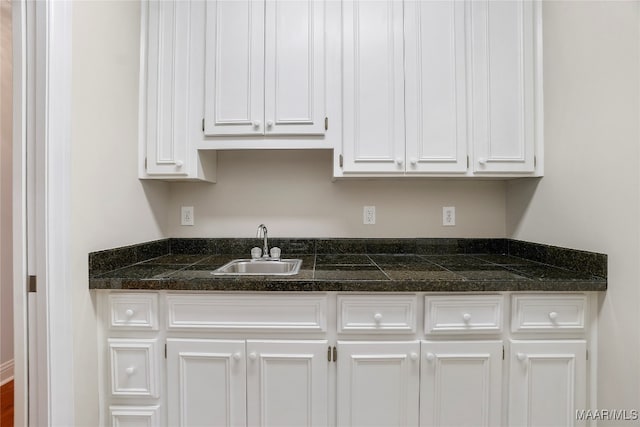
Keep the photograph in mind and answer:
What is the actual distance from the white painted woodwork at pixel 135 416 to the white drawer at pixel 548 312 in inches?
60.7

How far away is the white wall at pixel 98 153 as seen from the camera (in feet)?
3.93

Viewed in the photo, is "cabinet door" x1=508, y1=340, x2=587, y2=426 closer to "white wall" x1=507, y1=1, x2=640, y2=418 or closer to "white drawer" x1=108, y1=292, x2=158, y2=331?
"white wall" x1=507, y1=1, x2=640, y2=418

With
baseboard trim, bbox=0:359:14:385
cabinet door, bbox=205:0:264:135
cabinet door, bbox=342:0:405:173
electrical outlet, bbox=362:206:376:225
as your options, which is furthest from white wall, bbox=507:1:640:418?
baseboard trim, bbox=0:359:14:385

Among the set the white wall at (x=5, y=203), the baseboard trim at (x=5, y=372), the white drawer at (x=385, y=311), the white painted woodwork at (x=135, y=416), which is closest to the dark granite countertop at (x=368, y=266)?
the white drawer at (x=385, y=311)

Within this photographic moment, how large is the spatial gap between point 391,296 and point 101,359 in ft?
4.07

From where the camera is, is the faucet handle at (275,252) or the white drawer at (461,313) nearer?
the white drawer at (461,313)

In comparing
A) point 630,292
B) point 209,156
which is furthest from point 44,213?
point 630,292

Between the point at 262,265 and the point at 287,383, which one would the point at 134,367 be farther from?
the point at 262,265

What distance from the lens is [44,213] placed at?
3.53ft

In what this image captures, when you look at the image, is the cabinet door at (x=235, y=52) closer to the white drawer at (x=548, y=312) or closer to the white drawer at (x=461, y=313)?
the white drawer at (x=461, y=313)

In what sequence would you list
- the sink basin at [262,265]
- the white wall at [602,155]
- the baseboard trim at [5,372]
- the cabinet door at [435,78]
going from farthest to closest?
the baseboard trim at [5,372]
the sink basin at [262,265]
the cabinet door at [435,78]
the white wall at [602,155]

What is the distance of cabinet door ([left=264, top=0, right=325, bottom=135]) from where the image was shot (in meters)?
1.58

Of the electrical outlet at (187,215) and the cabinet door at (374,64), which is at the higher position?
the cabinet door at (374,64)

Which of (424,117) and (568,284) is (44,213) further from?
(568,284)
